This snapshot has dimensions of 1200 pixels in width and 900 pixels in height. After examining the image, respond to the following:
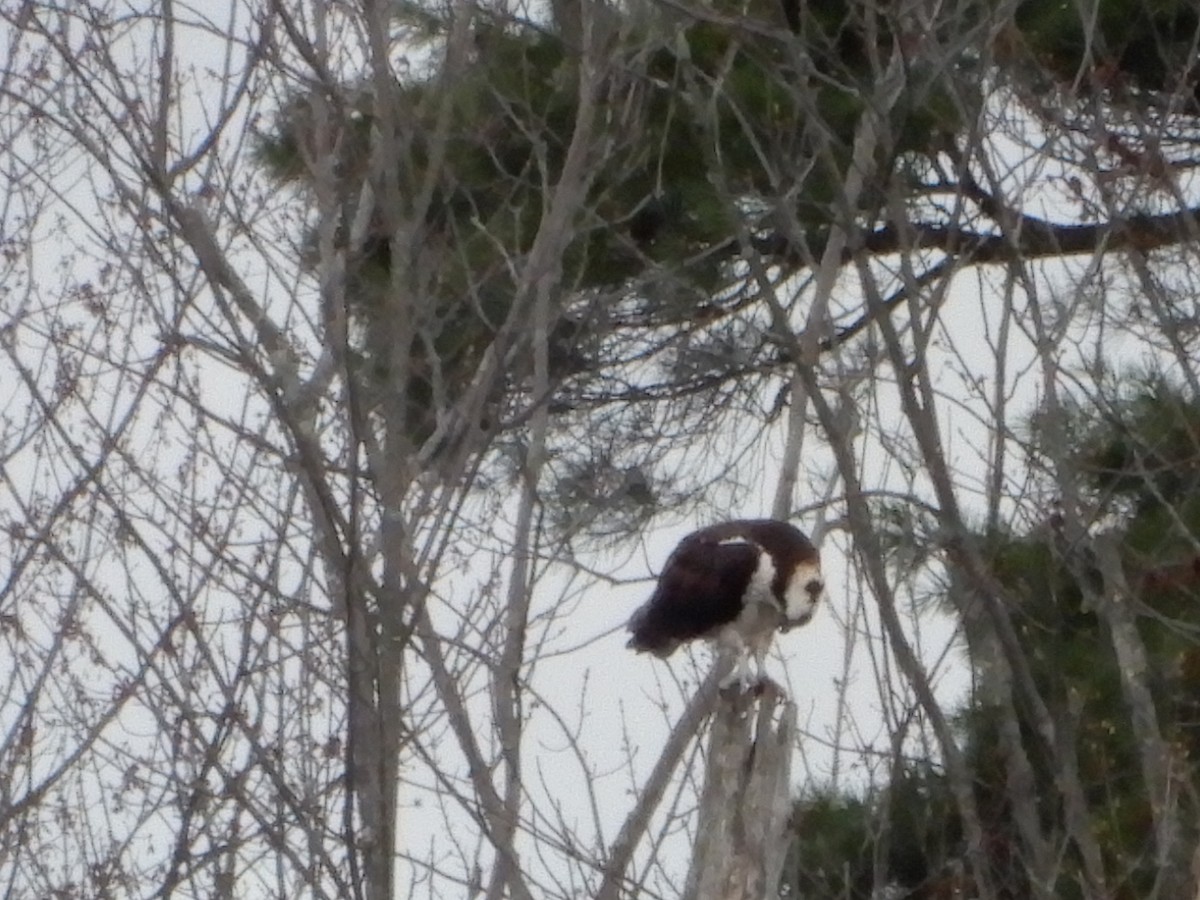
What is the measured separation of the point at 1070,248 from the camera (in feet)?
15.9

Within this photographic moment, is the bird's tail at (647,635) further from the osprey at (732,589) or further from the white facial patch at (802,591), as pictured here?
the white facial patch at (802,591)

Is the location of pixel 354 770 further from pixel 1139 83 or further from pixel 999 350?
pixel 1139 83

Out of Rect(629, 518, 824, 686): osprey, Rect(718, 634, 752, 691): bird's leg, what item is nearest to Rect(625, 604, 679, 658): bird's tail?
Rect(629, 518, 824, 686): osprey

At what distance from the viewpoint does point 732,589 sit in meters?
4.30

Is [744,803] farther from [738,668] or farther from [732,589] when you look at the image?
[732,589]

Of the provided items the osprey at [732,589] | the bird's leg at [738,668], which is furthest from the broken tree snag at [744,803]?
the osprey at [732,589]

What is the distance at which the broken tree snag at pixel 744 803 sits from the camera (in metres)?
2.92

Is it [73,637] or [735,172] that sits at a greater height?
[735,172]

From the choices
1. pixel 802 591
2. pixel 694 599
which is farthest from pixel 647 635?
pixel 802 591

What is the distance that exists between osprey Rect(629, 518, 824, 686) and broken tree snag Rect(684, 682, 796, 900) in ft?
3.36

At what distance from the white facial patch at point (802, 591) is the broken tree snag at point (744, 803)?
108 centimetres

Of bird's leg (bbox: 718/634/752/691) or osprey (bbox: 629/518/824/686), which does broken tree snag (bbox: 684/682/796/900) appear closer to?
bird's leg (bbox: 718/634/752/691)

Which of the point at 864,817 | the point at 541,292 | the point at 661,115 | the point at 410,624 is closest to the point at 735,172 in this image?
the point at 661,115

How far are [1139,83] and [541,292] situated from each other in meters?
1.59
